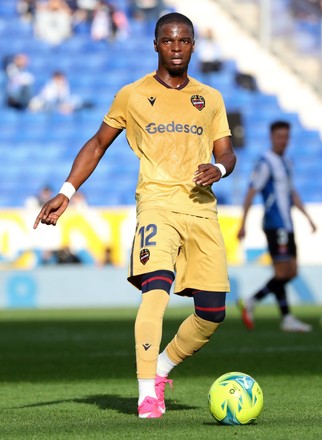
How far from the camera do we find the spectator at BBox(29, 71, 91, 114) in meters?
25.5

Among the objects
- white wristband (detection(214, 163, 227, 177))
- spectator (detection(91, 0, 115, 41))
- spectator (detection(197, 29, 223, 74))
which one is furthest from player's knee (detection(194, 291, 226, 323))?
spectator (detection(91, 0, 115, 41))

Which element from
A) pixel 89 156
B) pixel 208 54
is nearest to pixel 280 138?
pixel 89 156

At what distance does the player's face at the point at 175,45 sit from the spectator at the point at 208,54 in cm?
2011

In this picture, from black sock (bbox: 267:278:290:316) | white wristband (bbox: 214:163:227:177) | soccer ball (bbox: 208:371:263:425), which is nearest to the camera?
soccer ball (bbox: 208:371:263:425)

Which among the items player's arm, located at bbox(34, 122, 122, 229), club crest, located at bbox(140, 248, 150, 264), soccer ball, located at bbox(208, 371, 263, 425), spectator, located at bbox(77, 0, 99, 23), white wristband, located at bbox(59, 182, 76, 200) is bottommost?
soccer ball, located at bbox(208, 371, 263, 425)

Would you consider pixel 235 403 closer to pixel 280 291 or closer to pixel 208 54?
pixel 280 291

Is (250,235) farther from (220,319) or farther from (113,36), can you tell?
(220,319)

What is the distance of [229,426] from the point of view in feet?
20.2

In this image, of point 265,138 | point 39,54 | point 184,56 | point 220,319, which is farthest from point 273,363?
Answer: point 39,54

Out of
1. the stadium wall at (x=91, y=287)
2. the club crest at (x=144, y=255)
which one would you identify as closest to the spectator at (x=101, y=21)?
the stadium wall at (x=91, y=287)

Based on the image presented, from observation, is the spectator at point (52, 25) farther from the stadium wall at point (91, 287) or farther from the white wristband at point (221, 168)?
the white wristband at point (221, 168)

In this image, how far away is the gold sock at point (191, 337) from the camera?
6.75 m

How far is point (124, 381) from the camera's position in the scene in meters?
8.75

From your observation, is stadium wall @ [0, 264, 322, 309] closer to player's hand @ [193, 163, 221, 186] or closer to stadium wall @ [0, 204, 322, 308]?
stadium wall @ [0, 204, 322, 308]
